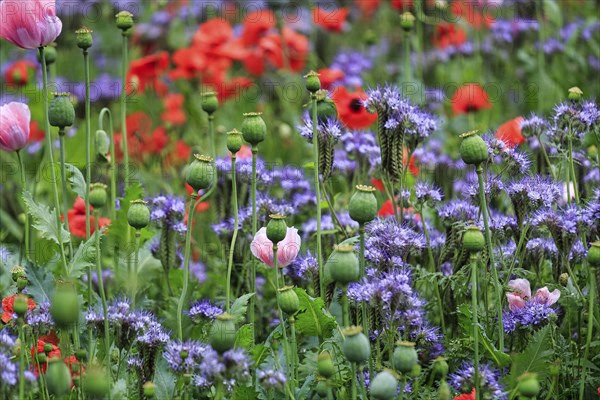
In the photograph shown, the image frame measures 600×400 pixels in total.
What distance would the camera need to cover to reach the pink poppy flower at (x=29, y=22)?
86.0 inches

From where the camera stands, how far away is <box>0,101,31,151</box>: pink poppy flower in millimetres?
2312

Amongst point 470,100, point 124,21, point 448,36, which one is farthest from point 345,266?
point 448,36

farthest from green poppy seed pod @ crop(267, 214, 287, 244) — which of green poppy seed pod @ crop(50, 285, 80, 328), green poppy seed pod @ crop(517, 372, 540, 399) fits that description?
green poppy seed pod @ crop(517, 372, 540, 399)

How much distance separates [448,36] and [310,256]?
8.71 ft

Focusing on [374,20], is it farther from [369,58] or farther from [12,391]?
[12,391]

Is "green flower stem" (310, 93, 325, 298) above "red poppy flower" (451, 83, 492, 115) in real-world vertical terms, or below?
below

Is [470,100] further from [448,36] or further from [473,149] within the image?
[473,149]

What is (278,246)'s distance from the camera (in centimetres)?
214

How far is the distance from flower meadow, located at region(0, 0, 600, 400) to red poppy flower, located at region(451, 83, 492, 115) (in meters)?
0.01

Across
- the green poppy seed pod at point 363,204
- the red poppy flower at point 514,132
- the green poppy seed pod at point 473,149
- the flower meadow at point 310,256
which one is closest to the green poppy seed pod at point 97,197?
the flower meadow at point 310,256

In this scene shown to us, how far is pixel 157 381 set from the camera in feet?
7.09

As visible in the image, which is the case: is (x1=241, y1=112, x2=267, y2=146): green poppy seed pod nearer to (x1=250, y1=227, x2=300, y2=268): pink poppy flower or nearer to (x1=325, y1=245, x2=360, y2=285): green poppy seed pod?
(x1=250, y1=227, x2=300, y2=268): pink poppy flower

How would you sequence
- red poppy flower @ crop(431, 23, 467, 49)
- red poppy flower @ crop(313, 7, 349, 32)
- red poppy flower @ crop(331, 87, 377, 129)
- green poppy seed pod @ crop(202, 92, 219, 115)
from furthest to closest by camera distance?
1. red poppy flower @ crop(431, 23, 467, 49)
2. red poppy flower @ crop(313, 7, 349, 32)
3. red poppy flower @ crop(331, 87, 377, 129)
4. green poppy seed pod @ crop(202, 92, 219, 115)

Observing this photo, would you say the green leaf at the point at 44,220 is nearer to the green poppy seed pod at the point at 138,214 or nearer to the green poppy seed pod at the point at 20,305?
the green poppy seed pod at the point at 138,214
